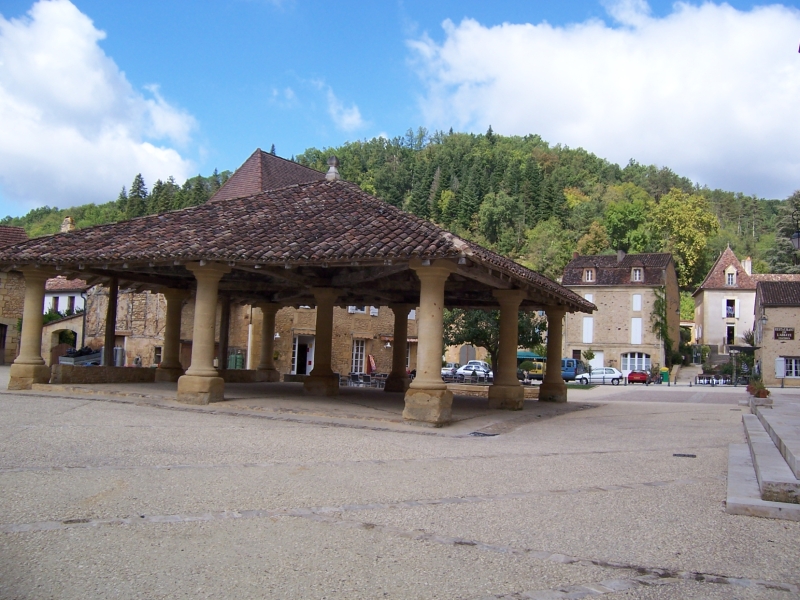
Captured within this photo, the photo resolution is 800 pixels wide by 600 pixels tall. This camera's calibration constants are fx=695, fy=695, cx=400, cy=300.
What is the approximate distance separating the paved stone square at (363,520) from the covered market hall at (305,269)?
2.90m

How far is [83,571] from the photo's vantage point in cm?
398

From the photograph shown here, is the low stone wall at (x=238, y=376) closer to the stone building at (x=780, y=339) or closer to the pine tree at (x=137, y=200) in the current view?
the stone building at (x=780, y=339)

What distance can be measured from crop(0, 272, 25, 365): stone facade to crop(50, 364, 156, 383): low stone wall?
15969 mm

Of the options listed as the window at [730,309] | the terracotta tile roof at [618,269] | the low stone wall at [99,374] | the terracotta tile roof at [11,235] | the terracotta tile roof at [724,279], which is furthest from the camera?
the window at [730,309]

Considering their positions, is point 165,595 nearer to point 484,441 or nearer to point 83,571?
point 83,571

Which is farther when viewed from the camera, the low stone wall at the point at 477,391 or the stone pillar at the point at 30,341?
the low stone wall at the point at 477,391

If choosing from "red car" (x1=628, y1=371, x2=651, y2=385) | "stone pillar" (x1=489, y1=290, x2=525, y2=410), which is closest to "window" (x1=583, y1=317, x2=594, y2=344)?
"red car" (x1=628, y1=371, x2=651, y2=385)

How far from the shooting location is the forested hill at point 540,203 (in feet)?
234

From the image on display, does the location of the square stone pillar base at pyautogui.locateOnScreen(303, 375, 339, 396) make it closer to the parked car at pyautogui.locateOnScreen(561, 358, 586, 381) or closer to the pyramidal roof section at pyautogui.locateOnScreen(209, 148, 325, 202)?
the pyramidal roof section at pyautogui.locateOnScreen(209, 148, 325, 202)

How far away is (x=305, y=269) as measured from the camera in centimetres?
1524

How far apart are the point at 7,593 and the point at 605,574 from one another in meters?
3.36

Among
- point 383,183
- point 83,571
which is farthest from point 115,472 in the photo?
point 383,183

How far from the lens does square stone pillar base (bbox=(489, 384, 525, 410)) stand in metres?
15.5

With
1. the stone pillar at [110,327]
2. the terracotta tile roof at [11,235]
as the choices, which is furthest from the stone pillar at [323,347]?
the terracotta tile roof at [11,235]
